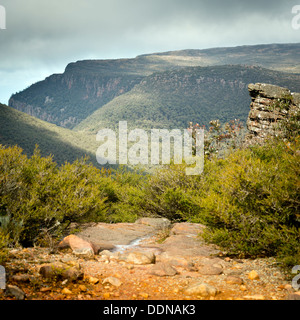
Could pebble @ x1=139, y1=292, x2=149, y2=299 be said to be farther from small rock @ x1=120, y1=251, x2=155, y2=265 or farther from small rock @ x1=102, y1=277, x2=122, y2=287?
small rock @ x1=120, y1=251, x2=155, y2=265

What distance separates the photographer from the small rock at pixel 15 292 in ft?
12.1

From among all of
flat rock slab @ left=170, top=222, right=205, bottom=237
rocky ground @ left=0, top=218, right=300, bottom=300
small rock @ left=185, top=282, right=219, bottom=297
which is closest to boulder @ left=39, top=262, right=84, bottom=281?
rocky ground @ left=0, top=218, right=300, bottom=300

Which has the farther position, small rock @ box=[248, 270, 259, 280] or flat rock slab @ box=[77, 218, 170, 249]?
flat rock slab @ box=[77, 218, 170, 249]

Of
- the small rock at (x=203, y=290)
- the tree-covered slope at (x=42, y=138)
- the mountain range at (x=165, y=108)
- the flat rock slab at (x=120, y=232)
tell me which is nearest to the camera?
the small rock at (x=203, y=290)

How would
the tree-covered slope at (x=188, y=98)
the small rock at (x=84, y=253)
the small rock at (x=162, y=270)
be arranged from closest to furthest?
the small rock at (x=162, y=270)
the small rock at (x=84, y=253)
the tree-covered slope at (x=188, y=98)

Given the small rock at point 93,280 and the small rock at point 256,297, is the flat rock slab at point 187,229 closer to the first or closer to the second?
the small rock at point 93,280

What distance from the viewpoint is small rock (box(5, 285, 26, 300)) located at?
3701mm

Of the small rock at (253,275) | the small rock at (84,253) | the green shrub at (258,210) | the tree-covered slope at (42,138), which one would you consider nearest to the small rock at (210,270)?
the small rock at (253,275)

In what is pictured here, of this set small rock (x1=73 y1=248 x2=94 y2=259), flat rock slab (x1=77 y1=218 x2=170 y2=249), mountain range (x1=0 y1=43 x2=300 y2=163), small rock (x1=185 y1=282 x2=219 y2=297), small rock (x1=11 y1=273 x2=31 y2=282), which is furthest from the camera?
mountain range (x1=0 y1=43 x2=300 y2=163)

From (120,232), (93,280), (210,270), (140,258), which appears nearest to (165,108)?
(120,232)

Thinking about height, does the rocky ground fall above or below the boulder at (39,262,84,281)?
below

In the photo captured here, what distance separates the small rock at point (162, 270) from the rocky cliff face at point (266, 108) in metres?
13.9
